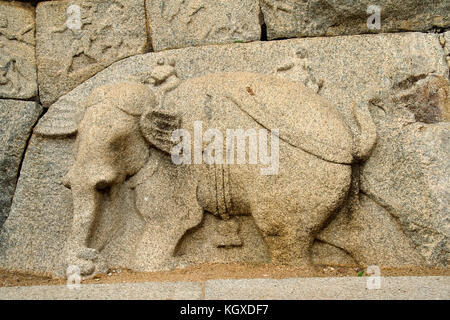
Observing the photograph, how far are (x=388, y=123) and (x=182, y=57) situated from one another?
153cm

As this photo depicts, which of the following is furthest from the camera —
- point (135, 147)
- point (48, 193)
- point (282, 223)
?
point (48, 193)

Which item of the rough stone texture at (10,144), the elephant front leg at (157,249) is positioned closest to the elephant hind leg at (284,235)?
the elephant front leg at (157,249)

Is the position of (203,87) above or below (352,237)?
above

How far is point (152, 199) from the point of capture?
11.6 ft

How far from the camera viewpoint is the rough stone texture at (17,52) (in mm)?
4133

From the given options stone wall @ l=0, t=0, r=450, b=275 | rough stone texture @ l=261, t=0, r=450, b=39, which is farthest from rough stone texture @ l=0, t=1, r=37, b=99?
rough stone texture @ l=261, t=0, r=450, b=39

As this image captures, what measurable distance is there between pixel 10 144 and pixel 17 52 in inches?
29.2

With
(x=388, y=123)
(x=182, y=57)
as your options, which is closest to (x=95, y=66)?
(x=182, y=57)

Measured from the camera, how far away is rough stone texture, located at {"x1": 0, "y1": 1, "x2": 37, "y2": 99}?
4.13 meters

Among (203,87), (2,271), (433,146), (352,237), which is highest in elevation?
(203,87)

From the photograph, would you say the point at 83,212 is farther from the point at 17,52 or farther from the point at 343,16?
the point at 343,16

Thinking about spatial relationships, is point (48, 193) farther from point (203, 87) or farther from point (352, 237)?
point (352, 237)

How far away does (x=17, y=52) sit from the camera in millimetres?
4191

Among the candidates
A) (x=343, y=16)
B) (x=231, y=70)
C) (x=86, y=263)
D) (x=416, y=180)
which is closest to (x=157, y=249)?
(x=86, y=263)
